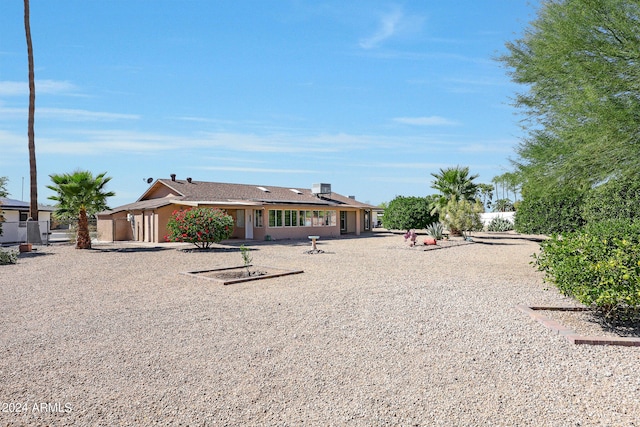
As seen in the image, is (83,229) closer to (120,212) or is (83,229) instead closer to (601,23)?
(120,212)

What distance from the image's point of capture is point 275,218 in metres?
30.2

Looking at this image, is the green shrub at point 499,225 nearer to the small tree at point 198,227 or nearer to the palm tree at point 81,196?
the small tree at point 198,227

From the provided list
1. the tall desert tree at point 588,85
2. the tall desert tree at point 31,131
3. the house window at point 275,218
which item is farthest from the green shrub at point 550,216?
the tall desert tree at point 31,131

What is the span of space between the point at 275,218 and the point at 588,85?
23435mm

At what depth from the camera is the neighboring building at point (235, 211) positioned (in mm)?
27422

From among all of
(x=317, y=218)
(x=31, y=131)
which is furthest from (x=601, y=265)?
(x=31, y=131)

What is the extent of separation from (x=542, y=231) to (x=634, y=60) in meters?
22.3

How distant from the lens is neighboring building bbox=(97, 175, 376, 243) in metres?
27.4

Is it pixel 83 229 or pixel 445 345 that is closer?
pixel 445 345

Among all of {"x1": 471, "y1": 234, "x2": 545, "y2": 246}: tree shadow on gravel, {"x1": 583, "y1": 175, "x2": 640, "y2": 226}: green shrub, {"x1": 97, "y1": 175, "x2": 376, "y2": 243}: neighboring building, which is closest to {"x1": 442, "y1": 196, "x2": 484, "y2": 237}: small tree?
{"x1": 471, "y1": 234, "x2": 545, "y2": 246}: tree shadow on gravel

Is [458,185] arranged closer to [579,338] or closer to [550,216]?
[550,216]

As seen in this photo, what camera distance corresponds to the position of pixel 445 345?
18.4 ft

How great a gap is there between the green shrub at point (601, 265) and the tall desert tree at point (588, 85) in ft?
8.70

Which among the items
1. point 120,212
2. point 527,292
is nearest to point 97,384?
point 527,292
